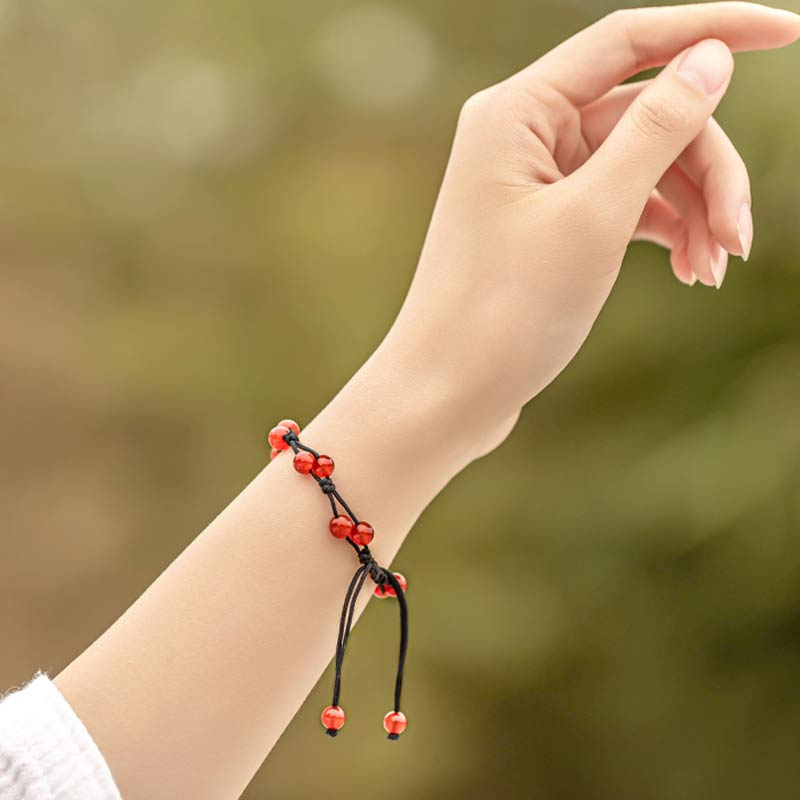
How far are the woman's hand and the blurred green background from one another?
0.61 meters

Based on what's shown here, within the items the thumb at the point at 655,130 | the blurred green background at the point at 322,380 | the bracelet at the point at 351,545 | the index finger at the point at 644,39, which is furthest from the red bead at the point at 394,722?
the blurred green background at the point at 322,380

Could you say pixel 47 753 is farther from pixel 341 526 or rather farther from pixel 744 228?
pixel 744 228

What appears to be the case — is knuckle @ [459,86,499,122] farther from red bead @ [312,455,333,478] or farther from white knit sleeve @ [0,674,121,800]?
white knit sleeve @ [0,674,121,800]

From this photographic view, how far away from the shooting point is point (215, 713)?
57 centimetres

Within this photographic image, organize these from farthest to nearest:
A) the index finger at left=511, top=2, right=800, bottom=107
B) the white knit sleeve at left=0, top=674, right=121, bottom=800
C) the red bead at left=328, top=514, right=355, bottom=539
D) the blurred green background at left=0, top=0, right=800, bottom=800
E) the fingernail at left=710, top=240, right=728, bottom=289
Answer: the blurred green background at left=0, top=0, right=800, bottom=800
the fingernail at left=710, top=240, right=728, bottom=289
the index finger at left=511, top=2, right=800, bottom=107
the red bead at left=328, top=514, right=355, bottom=539
the white knit sleeve at left=0, top=674, right=121, bottom=800

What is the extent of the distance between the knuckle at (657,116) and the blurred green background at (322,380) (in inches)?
26.8

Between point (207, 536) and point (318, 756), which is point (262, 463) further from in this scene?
point (207, 536)

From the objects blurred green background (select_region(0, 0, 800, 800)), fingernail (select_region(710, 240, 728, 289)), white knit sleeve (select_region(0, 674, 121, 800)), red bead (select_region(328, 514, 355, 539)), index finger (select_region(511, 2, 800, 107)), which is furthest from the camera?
blurred green background (select_region(0, 0, 800, 800))

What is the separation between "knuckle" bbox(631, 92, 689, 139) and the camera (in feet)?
2.22

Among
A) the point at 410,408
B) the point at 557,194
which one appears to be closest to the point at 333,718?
the point at 410,408

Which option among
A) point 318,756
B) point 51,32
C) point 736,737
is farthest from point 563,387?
point 51,32

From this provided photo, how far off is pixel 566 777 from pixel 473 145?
1.02 metres

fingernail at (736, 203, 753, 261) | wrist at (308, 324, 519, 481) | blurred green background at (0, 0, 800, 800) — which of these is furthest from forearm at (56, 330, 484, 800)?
blurred green background at (0, 0, 800, 800)

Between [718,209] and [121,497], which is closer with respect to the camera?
[718,209]
